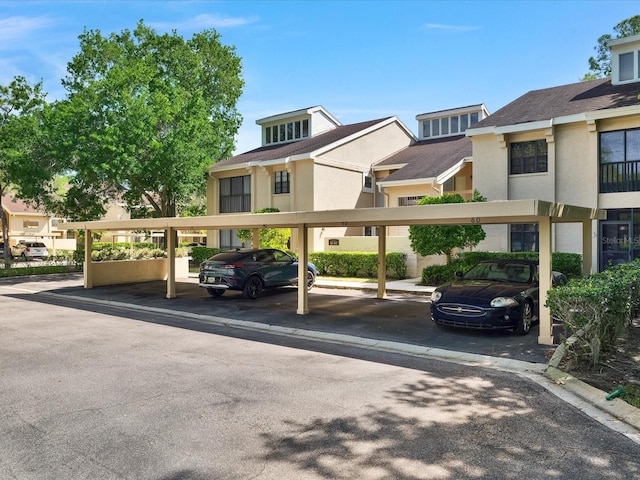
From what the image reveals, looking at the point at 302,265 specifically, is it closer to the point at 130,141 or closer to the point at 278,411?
the point at 278,411

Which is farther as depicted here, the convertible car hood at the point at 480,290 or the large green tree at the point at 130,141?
the large green tree at the point at 130,141

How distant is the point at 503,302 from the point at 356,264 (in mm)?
12641

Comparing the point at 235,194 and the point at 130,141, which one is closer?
the point at 130,141

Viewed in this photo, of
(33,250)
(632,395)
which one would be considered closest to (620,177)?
(632,395)

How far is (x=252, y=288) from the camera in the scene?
14828 millimetres

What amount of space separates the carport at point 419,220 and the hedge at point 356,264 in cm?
581

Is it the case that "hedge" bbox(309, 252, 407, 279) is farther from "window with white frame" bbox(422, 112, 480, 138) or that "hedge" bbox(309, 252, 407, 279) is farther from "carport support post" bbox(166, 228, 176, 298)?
"window with white frame" bbox(422, 112, 480, 138)

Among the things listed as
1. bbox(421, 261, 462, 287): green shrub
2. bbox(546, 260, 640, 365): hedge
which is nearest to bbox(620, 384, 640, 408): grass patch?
bbox(546, 260, 640, 365): hedge

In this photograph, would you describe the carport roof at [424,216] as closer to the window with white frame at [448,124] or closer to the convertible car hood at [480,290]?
the convertible car hood at [480,290]

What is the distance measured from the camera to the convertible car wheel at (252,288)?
576 inches

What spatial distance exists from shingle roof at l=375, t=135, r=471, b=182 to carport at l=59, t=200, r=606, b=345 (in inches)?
337

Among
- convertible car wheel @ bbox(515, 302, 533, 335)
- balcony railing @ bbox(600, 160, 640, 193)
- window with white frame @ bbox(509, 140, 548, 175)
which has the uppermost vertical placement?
window with white frame @ bbox(509, 140, 548, 175)

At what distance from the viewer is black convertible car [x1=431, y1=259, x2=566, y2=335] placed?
354 inches

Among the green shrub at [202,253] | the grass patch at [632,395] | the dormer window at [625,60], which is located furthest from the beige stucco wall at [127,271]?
the dormer window at [625,60]
